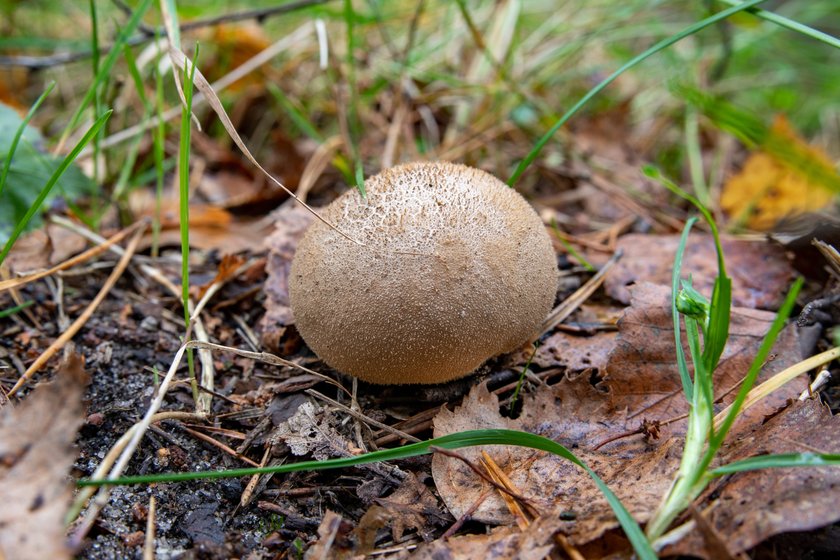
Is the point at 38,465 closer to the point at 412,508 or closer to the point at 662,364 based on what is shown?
the point at 412,508

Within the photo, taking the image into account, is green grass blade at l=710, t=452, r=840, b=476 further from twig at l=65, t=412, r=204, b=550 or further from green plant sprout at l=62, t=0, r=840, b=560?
twig at l=65, t=412, r=204, b=550

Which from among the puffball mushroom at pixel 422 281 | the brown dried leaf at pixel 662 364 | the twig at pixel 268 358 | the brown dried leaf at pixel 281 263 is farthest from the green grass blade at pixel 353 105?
the brown dried leaf at pixel 662 364

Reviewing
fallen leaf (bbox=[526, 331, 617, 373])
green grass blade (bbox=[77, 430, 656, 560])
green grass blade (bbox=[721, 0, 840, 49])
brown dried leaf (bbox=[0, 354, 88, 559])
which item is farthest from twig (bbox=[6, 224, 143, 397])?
green grass blade (bbox=[721, 0, 840, 49])

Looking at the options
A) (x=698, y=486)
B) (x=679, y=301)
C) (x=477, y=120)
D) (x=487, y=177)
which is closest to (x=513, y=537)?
(x=698, y=486)

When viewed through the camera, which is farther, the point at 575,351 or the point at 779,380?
the point at 575,351

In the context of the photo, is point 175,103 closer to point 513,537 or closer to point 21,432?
point 21,432

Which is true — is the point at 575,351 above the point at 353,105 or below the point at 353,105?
below

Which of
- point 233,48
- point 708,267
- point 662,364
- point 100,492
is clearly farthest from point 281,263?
point 233,48
